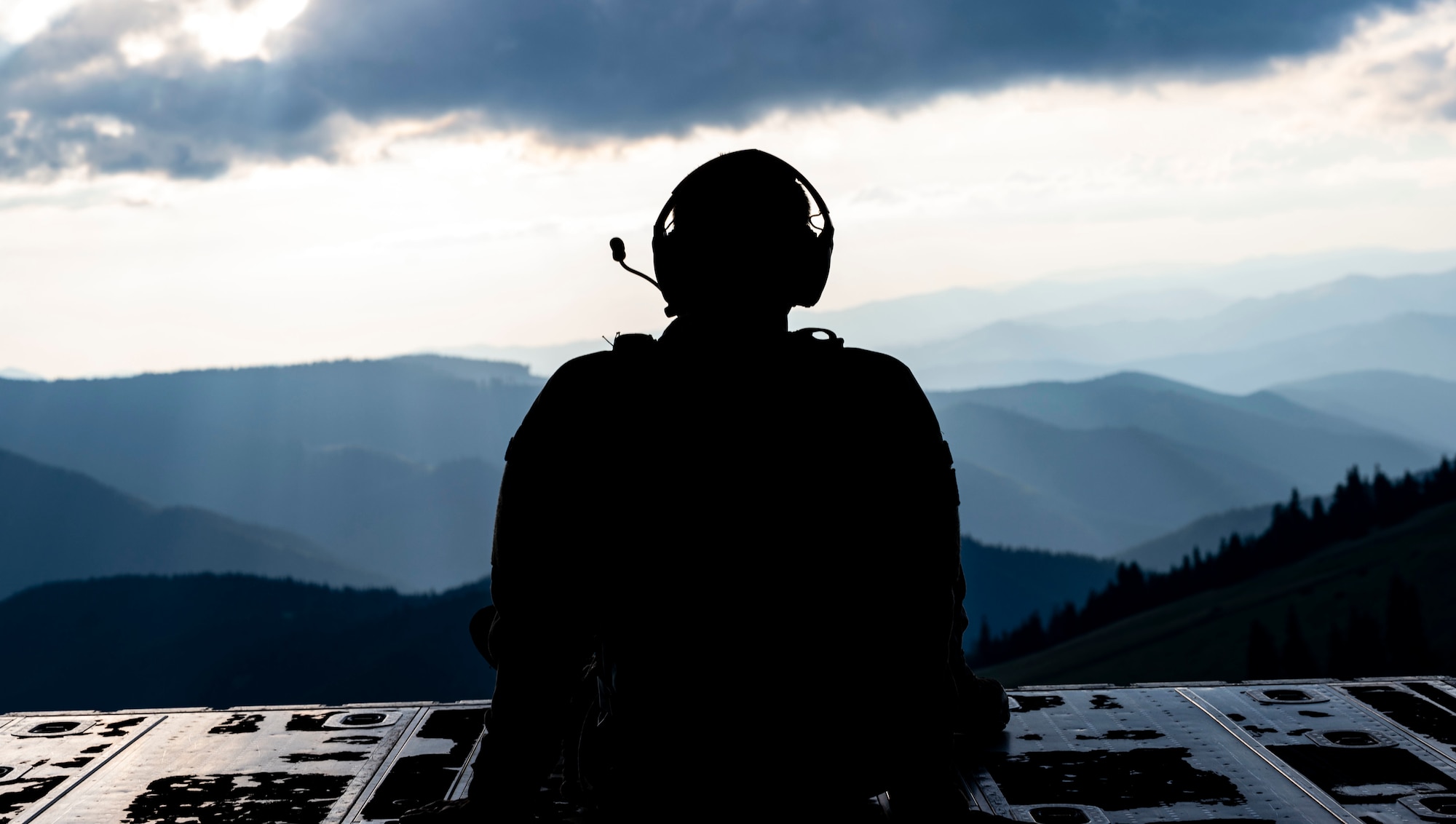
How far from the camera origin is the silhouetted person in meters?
4.35

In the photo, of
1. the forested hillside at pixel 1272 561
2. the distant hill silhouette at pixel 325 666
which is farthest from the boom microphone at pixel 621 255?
the distant hill silhouette at pixel 325 666

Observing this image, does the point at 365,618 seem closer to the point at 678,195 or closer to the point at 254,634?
the point at 254,634

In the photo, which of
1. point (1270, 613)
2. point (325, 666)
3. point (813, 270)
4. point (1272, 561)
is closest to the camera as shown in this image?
point (813, 270)

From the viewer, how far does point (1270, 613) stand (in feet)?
296

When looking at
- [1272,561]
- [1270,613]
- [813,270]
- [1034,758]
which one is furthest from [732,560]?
[1272,561]

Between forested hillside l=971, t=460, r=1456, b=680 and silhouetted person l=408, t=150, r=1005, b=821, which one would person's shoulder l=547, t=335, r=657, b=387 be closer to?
silhouetted person l=408, t=150, r=1005, b=821

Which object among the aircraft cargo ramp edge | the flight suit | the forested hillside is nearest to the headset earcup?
the flight suit

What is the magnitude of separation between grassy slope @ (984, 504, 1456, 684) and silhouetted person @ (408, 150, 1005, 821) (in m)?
75.2

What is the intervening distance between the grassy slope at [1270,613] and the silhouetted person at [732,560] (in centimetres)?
7520

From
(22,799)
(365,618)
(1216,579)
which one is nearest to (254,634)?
(365,618)

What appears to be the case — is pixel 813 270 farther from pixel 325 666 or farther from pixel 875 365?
pixel 325 666

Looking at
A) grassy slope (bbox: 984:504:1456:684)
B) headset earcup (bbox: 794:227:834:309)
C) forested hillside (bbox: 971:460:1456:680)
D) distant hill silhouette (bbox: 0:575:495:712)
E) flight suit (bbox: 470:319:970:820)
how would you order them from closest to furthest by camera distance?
flight suit (bbox: 470:319:970:820), headset earcup (bbox: 794:227:834:309), grassy slope (bbox: 984:504:1456:684), forested hillside (bbox: 971:460:1456:680), distant hill silhouette (bbox: 0:575:495:712)

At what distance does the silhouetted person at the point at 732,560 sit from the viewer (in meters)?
4.35

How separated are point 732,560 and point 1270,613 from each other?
98.5m
